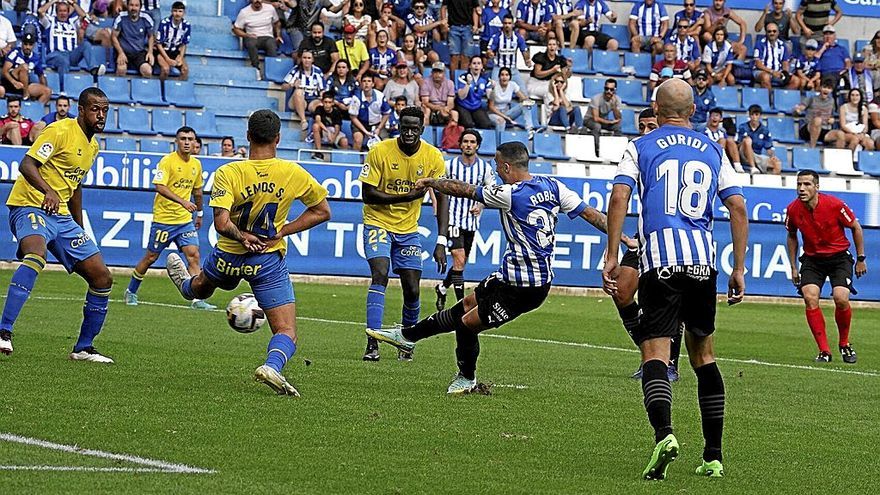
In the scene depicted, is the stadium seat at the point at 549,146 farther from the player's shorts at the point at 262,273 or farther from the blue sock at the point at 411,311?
the player's shorts at the point at 262,273

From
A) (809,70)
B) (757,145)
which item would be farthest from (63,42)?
(809,70)

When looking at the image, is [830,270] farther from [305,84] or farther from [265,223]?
[305,84]

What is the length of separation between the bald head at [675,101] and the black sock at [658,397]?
1279 millimetres

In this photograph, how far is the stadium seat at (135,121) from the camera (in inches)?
963

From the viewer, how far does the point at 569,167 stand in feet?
84.4

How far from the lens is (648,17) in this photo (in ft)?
101

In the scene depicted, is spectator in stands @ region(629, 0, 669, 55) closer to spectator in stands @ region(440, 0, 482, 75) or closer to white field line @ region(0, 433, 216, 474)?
spectator in stands @ region(440, 0, 482, 75)

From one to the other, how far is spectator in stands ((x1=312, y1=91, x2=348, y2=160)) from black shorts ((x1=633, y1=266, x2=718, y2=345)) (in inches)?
729

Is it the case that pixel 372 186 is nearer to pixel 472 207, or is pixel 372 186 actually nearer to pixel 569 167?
pixel 472 207

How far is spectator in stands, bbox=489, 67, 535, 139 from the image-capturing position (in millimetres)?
27000

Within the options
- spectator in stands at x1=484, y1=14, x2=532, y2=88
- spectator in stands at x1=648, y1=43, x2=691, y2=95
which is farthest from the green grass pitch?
spectator in stands at x1=648, y1=43, x2=691, y2=95

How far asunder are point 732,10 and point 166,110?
14.4 m

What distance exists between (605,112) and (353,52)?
203 inches

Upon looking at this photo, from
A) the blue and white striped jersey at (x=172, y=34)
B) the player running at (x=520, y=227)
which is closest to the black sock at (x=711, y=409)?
the player running at (x=520, y=227)
